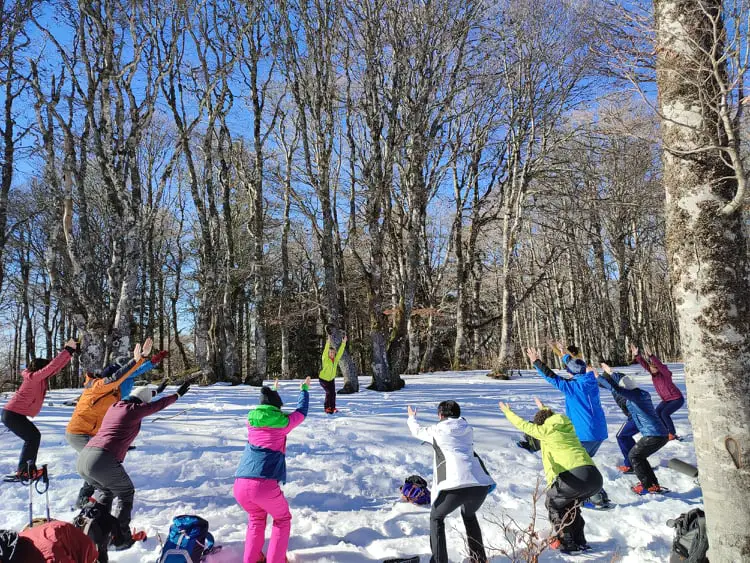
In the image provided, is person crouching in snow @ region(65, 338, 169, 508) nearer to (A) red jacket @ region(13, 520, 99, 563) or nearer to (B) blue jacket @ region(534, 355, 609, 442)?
(A) red jacket @ region(13, 520, 99, 563)

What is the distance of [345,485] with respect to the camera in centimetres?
580

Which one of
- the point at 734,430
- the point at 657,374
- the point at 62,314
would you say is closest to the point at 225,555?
the point at 734,430

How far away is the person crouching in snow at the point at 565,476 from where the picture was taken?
4402 mm

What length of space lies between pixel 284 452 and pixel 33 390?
3869mm

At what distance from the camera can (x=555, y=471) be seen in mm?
4559

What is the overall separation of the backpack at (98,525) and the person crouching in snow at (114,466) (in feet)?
0.22

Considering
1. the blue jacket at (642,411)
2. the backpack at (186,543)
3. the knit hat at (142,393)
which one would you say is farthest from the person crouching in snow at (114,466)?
the blue jacket at (642,411)

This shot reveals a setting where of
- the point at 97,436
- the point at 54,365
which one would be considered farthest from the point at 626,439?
the point at 54,365

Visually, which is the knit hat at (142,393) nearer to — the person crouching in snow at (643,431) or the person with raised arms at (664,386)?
the person crouching in snow at (643,431)

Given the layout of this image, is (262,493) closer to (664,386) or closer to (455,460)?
(455,460)

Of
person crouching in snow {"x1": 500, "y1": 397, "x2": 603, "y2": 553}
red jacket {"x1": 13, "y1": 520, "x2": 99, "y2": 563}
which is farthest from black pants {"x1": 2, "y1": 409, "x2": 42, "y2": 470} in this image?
person crouching in snow {"x1": 500, "y1": 397, "x2": 603, "y2": 553}

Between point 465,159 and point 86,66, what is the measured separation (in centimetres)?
1376

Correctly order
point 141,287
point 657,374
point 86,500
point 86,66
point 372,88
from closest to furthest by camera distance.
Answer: point 86,500, point 657,374, point 86,66, point 372,88, point 141,287

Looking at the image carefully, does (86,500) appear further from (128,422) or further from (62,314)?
(62,314)
